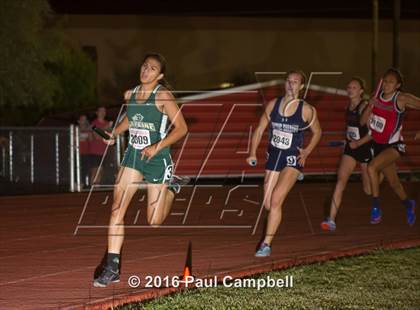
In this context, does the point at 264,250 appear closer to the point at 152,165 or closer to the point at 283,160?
the point at 283,160

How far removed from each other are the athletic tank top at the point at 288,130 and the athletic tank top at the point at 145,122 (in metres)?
2.07

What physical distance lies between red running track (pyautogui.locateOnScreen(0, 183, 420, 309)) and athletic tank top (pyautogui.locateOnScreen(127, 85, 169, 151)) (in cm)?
139

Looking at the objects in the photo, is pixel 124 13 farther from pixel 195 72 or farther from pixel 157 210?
pixel 157 210

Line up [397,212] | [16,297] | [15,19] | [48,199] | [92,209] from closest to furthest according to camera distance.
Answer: [16,297], [397,212], [92,209], [48,199], [15,19]

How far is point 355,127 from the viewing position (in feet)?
46.6

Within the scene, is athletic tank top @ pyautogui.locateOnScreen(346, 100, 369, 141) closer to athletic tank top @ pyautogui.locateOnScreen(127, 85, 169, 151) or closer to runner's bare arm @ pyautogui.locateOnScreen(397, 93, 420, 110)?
runner's bare arm @ pyautogui.locateOnScreen(397, 93, 420, 110)

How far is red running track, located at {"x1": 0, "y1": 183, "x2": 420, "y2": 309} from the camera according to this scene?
9.40m

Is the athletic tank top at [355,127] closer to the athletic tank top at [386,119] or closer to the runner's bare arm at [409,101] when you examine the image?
the athletic tank top at [386,119]

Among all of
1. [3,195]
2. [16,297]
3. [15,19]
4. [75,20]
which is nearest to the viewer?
[16,297]

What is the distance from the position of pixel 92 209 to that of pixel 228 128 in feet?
A: 29.3

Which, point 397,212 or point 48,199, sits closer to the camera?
point 397,212

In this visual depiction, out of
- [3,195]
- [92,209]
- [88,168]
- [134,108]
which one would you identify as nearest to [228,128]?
[88,168]

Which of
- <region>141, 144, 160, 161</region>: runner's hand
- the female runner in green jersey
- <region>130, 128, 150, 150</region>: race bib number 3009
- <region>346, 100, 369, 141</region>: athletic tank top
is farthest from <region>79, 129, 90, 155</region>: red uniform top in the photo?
<region>141, 144, 160, 161</region>: runner's hand

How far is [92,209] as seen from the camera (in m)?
18.1
